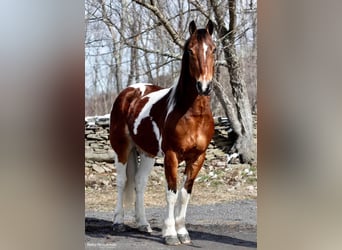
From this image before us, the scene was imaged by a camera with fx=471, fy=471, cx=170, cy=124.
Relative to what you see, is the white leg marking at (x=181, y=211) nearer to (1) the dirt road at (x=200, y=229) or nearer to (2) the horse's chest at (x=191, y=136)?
(1) the dirt road at (x=200, y=229)

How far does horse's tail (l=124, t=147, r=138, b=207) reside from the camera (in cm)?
220

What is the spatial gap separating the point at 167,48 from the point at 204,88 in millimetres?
254

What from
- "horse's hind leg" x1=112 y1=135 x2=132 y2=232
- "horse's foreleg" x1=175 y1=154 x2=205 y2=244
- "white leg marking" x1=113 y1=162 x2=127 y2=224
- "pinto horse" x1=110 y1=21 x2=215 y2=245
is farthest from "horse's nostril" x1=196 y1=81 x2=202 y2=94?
"white leg marking" x1=113 y1=162 x2=127 y2=224

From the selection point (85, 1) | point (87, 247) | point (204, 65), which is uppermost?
point (85, 1)

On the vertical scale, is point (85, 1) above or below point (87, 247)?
above

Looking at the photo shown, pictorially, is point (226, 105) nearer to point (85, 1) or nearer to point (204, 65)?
point (204, 65)

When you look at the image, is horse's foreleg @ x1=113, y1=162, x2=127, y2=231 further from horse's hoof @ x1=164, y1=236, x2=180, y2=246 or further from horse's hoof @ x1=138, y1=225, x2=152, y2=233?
horse's hoof @ x1=164, y1=236, x2=180, y2=246

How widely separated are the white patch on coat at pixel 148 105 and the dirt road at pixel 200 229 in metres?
0.41

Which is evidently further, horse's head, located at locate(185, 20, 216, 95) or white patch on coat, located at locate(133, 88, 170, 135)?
white patch on coat, located at locate(133, 88, 170, 135)

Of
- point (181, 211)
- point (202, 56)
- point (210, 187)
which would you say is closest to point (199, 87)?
point (202, 56)

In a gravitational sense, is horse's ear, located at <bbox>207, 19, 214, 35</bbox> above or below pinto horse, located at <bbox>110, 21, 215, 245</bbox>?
above
